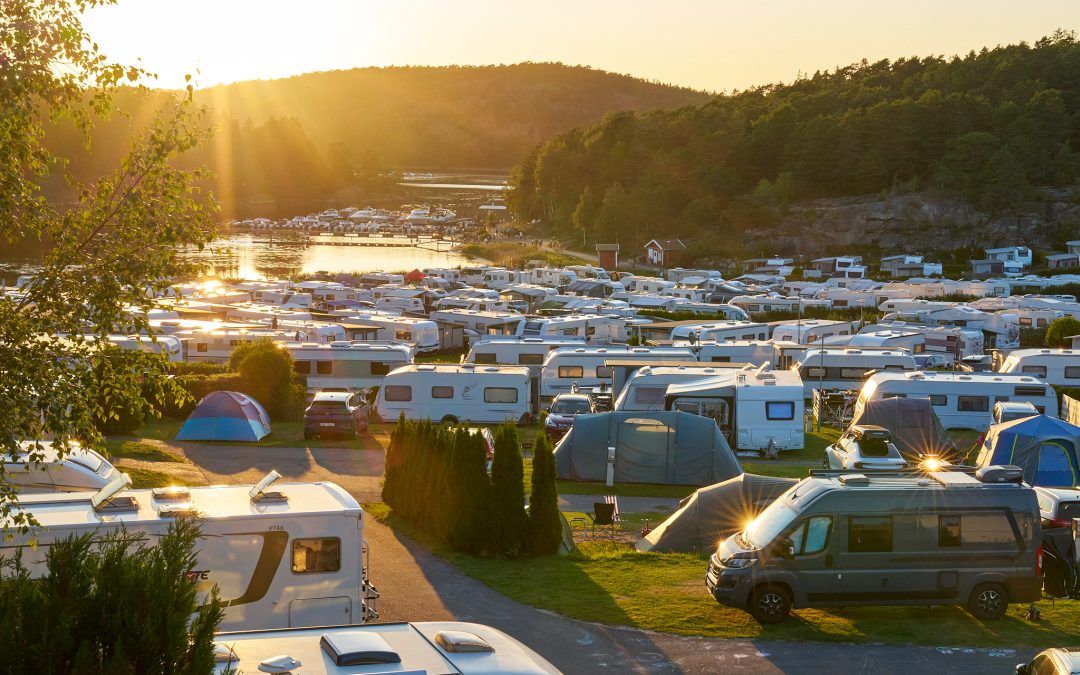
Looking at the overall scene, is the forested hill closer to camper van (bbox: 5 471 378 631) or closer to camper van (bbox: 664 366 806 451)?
camper van (bbox: 664 366 806 451)

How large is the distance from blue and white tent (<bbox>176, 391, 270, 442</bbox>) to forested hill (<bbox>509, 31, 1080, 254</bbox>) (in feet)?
220

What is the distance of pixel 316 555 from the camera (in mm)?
8406

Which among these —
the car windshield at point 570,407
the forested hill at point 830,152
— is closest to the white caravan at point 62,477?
the car windshield at point 570,407

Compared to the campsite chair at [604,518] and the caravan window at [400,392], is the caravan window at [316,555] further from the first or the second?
the caravan window at [400,392]

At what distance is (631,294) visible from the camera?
50.0m

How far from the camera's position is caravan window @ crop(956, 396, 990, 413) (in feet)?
76.5

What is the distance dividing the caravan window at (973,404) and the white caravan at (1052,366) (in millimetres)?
4481

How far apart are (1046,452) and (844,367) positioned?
10.6 metres

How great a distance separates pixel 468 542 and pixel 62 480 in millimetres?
4689

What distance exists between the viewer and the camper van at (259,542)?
8141 millimetres

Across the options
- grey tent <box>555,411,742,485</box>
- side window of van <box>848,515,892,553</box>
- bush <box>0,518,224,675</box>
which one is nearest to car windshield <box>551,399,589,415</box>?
grey tent <box>555,411,742,485</box>

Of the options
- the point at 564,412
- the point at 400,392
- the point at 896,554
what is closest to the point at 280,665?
the point at 896,554

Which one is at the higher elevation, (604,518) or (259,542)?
(259,542)

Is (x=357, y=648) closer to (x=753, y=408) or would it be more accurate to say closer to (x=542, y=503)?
(x=542, y=503)
